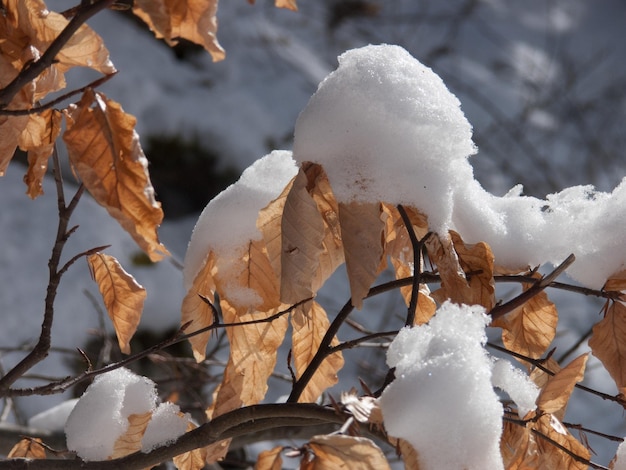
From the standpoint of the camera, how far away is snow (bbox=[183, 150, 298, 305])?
64cm

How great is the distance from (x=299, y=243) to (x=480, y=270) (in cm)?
14

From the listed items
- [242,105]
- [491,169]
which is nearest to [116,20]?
[242,105]

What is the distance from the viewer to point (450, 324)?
1.55 ft

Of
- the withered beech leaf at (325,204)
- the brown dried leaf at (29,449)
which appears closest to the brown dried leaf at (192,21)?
the withered beech leaf at (325,204)

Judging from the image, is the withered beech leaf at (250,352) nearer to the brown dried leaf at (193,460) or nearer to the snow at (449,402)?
the brown dried leaf at (193,460)

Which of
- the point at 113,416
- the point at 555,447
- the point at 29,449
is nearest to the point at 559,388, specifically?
the point at 555,447

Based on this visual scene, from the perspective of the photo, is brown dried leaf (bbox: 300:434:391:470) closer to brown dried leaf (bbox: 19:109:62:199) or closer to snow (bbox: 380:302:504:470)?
snow (bbox: 380:302:504:470)

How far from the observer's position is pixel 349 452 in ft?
1.42

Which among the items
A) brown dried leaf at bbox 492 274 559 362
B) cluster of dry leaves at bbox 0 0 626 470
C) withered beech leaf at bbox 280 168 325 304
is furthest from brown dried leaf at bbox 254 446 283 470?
brown dried leaf at bbox 492 274 559 362

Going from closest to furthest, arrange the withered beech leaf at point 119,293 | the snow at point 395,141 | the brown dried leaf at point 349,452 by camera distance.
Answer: the brown dried leaf at point 349,452, the snow at point 395,141, the withered beech leaf at point 119,293

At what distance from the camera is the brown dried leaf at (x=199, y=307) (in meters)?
0.64

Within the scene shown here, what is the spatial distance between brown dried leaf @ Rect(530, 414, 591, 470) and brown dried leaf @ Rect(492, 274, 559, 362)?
0.07 metres

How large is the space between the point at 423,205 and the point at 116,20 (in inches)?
133

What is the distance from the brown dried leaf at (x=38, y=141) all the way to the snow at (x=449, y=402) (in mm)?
343
